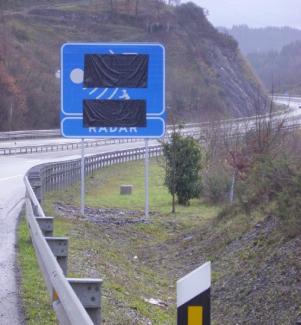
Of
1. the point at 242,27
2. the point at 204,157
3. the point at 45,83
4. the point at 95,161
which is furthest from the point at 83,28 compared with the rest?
the point at 242,27

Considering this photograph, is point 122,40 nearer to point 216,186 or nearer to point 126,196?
point 126,196

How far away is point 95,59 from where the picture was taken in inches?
969

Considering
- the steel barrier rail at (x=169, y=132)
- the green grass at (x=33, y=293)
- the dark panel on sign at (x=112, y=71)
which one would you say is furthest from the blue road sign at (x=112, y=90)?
the steel barrier rail at (x=169, y=132)

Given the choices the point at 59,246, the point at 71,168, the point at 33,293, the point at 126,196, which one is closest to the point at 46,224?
the point at 33,293

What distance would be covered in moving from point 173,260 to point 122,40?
76.0m

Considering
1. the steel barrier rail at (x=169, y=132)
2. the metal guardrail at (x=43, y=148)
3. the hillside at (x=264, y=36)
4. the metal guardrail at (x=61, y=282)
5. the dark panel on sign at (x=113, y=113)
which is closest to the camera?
the metal guardrail at (x=61, y=282)

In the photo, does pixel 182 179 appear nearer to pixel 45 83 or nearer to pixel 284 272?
pixel 284 272

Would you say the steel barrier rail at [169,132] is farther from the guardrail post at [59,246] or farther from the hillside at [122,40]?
the guardrail post at [59,246]

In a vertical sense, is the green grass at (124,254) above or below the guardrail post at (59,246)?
below

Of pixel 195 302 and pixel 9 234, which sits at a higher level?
pixel 195 302

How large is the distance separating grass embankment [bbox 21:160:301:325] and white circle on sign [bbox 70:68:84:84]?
3559 millimetres

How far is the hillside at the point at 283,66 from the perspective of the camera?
128 meters

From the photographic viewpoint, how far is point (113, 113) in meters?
24.6

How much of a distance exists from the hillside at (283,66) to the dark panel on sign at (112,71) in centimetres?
9959
